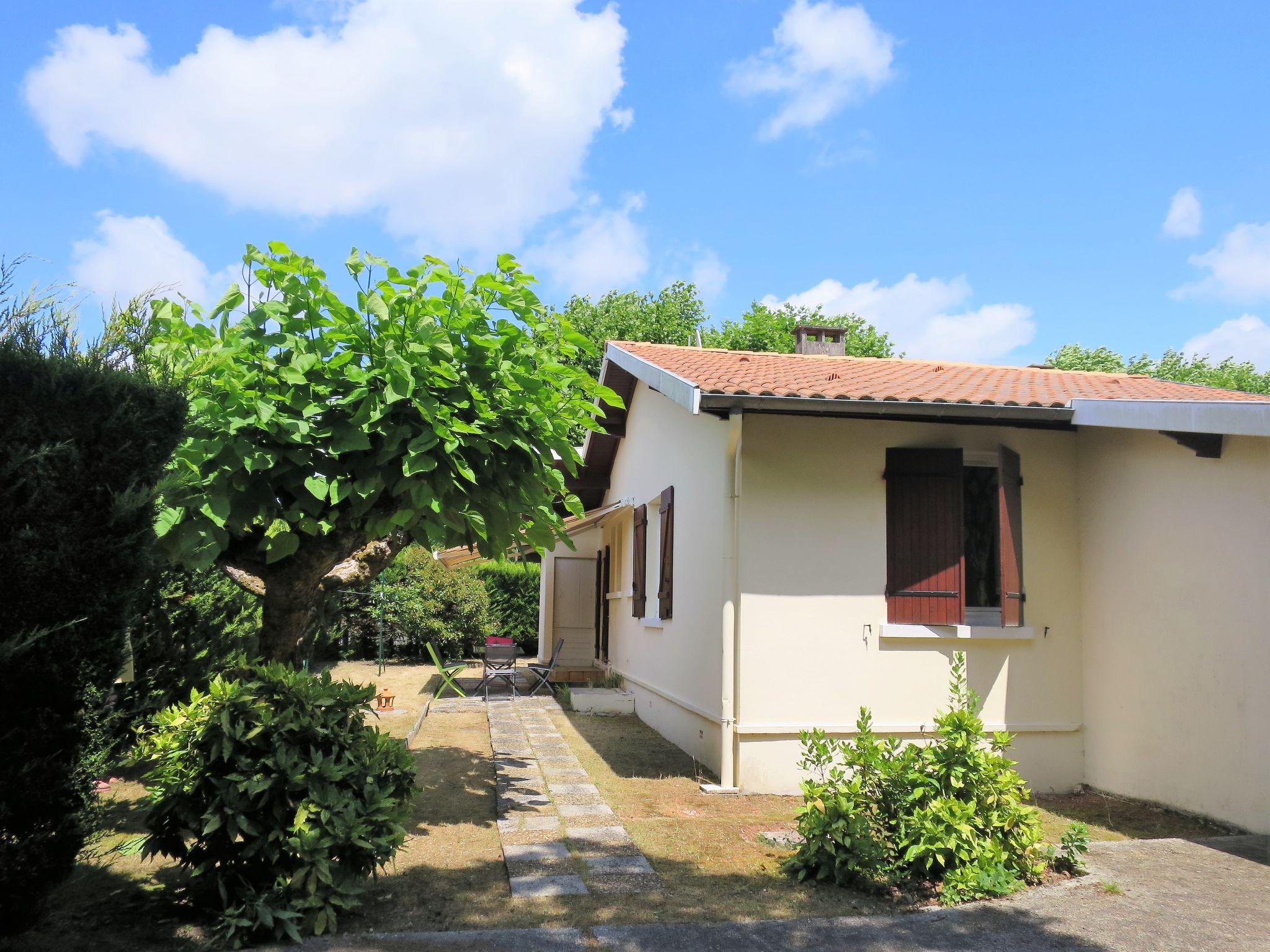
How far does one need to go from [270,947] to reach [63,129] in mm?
7450

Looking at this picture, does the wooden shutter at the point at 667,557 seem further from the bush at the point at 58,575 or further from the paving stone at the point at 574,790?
the bush at the point at 58,575

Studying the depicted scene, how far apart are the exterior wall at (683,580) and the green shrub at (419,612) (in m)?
5.92

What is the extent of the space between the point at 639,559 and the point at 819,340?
455 cm

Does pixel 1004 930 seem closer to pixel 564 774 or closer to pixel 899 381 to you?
pixel 564 774

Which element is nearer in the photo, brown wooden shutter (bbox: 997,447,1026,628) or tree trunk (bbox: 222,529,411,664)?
tree trunk (bbox: 222,529,411,664)

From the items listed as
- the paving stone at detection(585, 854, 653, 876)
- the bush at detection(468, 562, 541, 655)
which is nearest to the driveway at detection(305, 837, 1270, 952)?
the paving stone at detection(585, 854, 653, 876)

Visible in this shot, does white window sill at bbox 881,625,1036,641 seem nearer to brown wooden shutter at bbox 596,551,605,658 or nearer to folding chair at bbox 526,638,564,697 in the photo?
folding chair at bbox 526,638,564,697

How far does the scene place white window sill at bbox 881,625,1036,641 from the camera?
794cm

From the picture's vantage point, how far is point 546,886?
16.6 ft

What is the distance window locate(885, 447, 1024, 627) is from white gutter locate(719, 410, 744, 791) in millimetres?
1489

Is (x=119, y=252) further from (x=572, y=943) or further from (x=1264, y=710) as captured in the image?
(x=1264, y=710)

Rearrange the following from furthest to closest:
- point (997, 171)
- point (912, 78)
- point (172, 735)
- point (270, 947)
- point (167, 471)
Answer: point (997, 171)
point (912, 78)
point (167, 471)
point (172, 735)
point (270, 947)

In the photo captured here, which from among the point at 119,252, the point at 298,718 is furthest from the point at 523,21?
the point at 298,718

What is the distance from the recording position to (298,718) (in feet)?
15.2
